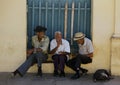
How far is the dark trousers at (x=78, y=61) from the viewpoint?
11.5 m

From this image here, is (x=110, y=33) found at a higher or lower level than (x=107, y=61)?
higher

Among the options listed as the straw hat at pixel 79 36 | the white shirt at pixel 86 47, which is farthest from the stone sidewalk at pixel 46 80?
the straw hat at pixel 79 36

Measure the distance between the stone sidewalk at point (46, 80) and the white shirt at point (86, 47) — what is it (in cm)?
64

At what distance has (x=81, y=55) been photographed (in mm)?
11562

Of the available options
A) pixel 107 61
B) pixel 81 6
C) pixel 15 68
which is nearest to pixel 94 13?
pixel 81 6

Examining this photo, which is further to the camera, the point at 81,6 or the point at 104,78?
the point at 81,6

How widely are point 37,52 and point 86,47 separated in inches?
49.2

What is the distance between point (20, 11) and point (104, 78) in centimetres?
274

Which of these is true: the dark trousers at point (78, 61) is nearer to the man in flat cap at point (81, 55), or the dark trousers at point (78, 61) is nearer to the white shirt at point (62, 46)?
the man in flat cap at point (81, 55)

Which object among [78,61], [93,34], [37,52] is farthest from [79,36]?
[37,52]

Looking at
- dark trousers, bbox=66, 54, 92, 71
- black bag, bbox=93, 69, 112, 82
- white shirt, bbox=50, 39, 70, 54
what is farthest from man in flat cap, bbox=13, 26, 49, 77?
black bag, bbox=93, 69, 112, 82

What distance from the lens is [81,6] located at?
39.5 feet

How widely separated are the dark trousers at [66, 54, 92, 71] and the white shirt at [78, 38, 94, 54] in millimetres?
191

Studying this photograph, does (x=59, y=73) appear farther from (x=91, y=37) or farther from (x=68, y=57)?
(x=91, y=37)
